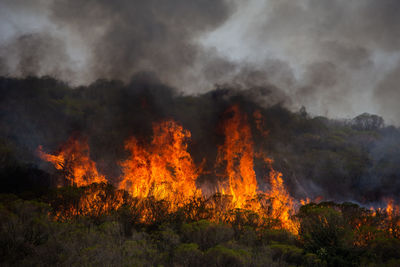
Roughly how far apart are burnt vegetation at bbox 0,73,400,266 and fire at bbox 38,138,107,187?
0.89 meters

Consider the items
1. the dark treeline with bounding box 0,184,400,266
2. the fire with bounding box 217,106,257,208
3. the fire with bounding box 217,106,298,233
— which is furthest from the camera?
the fire with bounding box 217,106,257,208

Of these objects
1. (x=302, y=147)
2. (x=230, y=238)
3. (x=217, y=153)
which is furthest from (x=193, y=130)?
(x=302, y=147)

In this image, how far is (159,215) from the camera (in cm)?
2066

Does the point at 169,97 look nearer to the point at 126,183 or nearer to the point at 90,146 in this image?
the point at 90,146

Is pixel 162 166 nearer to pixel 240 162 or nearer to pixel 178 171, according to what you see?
pixel 178 171

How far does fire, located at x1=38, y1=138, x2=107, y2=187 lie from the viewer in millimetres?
34156

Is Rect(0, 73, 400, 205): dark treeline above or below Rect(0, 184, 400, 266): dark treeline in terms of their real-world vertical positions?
above

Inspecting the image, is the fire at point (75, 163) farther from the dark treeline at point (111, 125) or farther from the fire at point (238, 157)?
the fire at point (238, 157)

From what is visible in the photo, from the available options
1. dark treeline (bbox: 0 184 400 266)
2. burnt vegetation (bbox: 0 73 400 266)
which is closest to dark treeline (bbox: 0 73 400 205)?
burnt vegetation (bbox: 0 73 400 266)

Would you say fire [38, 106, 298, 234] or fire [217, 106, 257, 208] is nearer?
fire [38, 106, 298, 234]

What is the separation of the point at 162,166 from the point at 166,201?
11.0 meters

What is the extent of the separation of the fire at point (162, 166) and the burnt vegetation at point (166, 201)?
2233 mm

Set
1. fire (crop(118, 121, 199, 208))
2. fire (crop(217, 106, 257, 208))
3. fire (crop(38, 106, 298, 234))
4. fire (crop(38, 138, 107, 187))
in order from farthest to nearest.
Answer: fire (crop(217, 106, 257, 208)) → fire (crop(38, 138, 107, 187)) → fire (crop(118, 121, 199, 208)) → fire (crop(38, 106, 298, 234))

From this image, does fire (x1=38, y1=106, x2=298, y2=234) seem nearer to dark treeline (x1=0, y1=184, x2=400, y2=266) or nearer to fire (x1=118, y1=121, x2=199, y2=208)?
fire (x1=118, y1=121, x2=199, y2=208)
